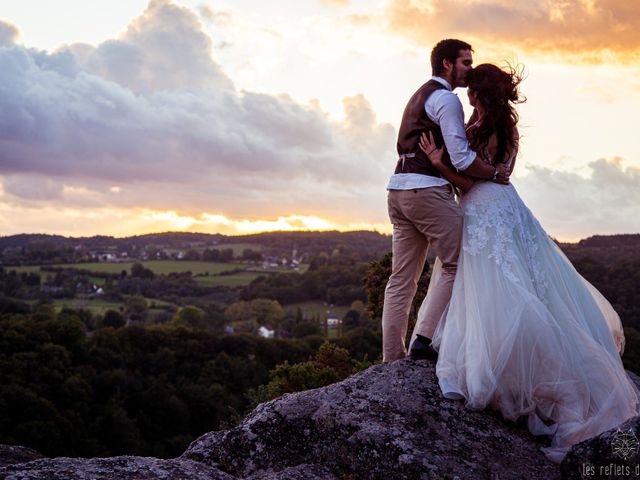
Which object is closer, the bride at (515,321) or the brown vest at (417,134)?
the bride at (515,321)

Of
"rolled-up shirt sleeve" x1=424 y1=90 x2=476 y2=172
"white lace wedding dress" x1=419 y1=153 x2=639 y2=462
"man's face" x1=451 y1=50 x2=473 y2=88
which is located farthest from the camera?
"man's face" x1=451 y1=50 x2=473 y2=88

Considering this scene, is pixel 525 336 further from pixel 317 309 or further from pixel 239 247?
pixel 239 247

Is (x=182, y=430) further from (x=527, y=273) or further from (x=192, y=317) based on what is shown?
(x=527, y=273)

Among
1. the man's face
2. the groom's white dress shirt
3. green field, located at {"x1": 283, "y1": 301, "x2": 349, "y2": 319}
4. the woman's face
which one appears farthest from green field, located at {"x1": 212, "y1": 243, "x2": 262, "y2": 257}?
the groom's white dress shirt

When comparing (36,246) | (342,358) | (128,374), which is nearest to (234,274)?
(36,246)

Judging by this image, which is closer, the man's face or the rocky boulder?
the rocky boulder

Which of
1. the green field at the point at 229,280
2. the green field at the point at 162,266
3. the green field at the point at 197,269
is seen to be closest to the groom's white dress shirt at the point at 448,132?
the green field at the point at 229,280

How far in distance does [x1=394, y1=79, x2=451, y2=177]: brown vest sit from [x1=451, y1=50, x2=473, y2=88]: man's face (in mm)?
218

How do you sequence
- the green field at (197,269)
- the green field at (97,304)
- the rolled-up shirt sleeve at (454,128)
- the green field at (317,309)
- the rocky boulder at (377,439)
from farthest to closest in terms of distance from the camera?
the green field at (197,269)
the green field at (97,304)
the green field at (317,309)
the rolled-up shirt sleeve at (454,128)
the rocky boulder at (377,439)

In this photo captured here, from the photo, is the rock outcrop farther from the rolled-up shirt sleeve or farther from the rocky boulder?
the rolled-up shirt sleeve

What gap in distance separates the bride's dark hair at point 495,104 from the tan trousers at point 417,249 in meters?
0.72

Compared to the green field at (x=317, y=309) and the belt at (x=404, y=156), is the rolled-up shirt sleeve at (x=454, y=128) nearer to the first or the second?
the belt at (x=404, y=156)

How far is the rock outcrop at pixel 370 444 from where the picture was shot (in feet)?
17.8

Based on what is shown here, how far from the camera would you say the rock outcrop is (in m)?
5.43
